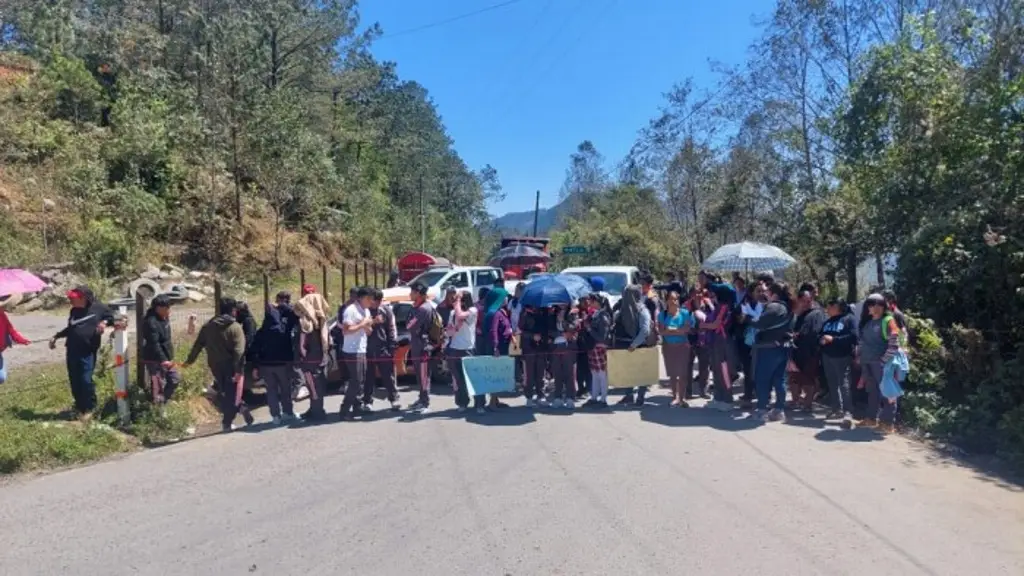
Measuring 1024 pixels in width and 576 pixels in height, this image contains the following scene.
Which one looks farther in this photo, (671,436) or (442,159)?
(442,159)

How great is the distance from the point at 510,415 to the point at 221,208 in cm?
2232

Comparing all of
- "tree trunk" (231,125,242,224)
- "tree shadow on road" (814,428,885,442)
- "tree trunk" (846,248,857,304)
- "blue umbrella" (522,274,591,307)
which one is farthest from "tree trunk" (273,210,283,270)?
"tree shadow on road" (814,428,885,442)

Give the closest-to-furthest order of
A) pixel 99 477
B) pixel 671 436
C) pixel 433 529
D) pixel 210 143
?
pixel 433 529, pixel 99 477, pixel 671 436, pixel 210 143

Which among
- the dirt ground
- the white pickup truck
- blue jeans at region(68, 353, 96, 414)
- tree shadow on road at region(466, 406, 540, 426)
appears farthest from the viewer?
the white pickup truck

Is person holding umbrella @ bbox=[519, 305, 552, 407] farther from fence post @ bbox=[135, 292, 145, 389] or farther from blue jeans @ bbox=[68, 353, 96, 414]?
blue jeans @ bbox=[68, 353, 96, 414]

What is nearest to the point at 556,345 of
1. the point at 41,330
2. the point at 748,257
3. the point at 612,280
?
the point at 748,257

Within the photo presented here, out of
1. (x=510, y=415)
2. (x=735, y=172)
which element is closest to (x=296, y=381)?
(x=510, y=415)

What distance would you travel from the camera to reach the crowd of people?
8.88 m

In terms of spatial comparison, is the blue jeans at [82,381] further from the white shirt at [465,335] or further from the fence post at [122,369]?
the white shirt at [465,335]

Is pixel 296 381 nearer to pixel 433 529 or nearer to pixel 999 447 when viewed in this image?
pixel 433 529

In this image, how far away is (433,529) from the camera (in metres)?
5.55

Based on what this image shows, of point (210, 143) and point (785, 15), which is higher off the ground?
point (785, 15)

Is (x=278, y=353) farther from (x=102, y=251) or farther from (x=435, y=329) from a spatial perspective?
(x=102, y=251)

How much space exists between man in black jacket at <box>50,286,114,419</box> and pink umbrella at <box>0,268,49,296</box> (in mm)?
460
